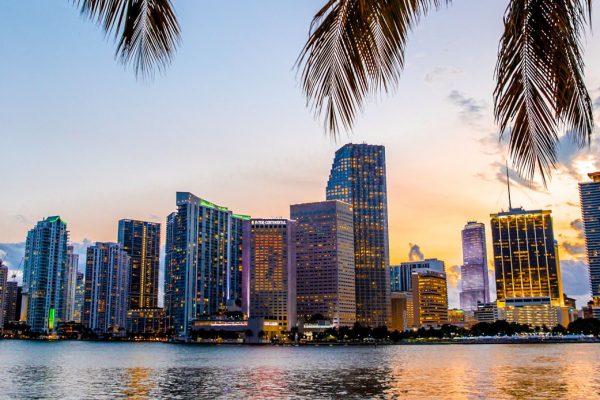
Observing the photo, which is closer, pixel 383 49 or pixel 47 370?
pixel 383 49

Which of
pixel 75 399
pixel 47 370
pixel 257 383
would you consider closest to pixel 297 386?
pixel 257 383

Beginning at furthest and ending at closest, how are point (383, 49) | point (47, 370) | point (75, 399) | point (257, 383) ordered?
point (47, 370) → point (257, 383) → point (75, 399) → point (383, 49)

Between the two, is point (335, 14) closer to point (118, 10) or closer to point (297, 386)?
point (118, 10)

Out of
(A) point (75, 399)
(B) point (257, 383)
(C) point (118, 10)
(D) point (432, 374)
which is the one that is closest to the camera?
(C) point (118, 10)

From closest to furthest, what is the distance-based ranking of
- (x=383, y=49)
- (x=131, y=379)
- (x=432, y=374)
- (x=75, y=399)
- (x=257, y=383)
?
(x=383, y=49) < (x=75, y=399) < (x=257, y=383) < (x=131, y=379) < (x=432, y=374)

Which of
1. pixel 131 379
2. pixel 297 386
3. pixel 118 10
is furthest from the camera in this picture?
pixel 131 379

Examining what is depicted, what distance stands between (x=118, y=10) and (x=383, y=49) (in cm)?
A: 197

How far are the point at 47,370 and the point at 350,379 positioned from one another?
4446 centimetres

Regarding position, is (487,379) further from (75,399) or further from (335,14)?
(335,14)

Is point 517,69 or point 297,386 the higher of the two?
point 517,69

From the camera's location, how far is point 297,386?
6100cm

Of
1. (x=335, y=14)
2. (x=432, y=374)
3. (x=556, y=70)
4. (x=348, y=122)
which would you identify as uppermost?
(x=335, y=14)

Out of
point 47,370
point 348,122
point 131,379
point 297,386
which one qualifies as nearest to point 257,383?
point 297,386

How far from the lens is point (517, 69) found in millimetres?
4672
